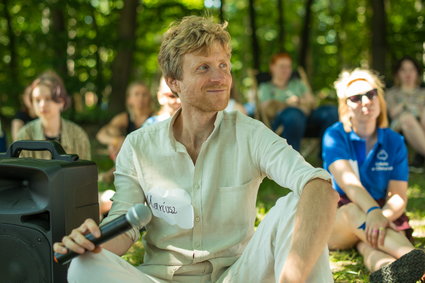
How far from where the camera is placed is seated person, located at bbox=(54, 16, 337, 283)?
2.40 meters

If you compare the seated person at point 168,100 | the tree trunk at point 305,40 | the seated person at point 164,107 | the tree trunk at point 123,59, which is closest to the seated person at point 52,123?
the seated person at point 164,107

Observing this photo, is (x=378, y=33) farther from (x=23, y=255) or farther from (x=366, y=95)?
(x=23, y=255)

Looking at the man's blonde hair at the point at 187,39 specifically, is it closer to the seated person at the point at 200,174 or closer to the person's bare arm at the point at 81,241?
the seated person at the point at 200,174

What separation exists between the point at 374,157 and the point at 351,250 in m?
0.60

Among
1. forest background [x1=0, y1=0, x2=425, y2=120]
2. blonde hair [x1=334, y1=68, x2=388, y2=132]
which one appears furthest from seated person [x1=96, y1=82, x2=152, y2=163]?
blonde hair [x1=334, y1=68, x2=388, y2=132]

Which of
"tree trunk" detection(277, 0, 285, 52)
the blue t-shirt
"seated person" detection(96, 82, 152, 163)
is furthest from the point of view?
"tree trunk" detection(277, 0, 285, 52)

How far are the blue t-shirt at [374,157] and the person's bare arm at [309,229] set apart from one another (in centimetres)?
153

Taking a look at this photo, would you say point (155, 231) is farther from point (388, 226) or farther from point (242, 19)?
point (242, 19)

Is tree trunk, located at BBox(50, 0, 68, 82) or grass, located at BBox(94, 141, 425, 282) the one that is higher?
tree trunk, located at BBox(50, 0, 68, 82)

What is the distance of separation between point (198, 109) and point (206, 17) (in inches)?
15.9

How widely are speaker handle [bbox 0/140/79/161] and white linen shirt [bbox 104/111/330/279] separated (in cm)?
25

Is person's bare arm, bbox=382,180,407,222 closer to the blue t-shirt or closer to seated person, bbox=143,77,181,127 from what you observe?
the blue t-shirt

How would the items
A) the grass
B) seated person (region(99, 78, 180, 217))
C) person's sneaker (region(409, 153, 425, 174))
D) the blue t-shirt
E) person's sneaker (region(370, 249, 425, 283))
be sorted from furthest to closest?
person's sneaker (region(409, 153, 425, 174)), seated person (region(99, 78, 180, 217)), the blue t-shirt, the grass, person's sneaker (region(370, 249, 425, 283))

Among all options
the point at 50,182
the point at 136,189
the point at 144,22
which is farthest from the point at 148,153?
the point at 144,22
